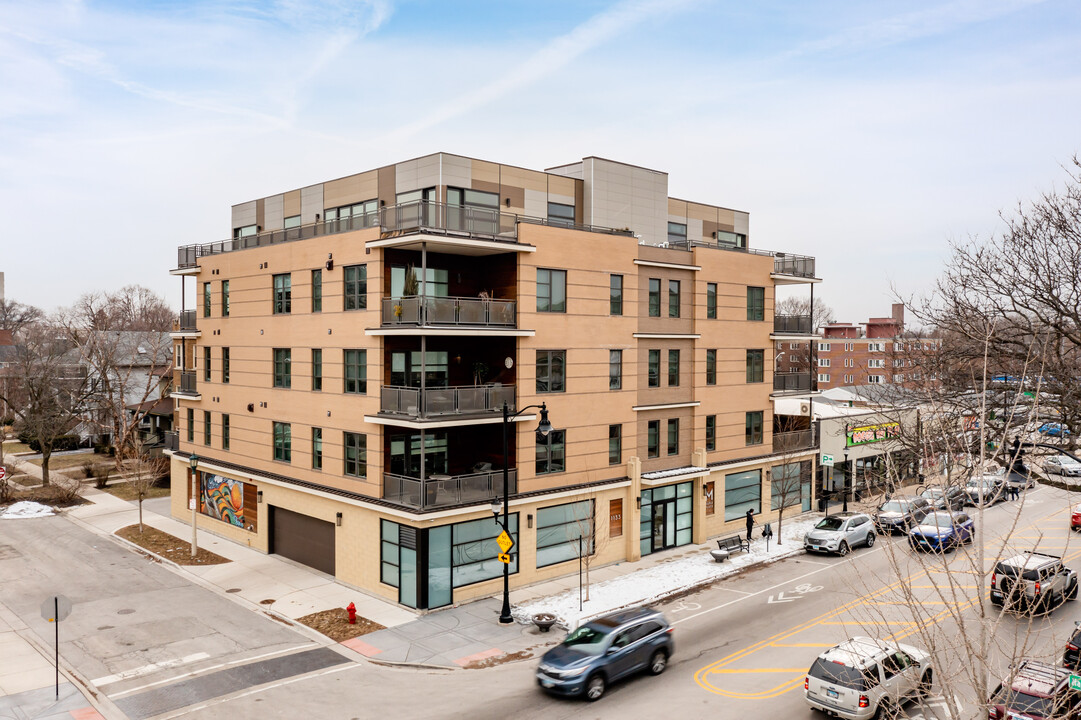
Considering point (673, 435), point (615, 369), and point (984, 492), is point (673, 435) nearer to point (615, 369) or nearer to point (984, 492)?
point (615, 369)

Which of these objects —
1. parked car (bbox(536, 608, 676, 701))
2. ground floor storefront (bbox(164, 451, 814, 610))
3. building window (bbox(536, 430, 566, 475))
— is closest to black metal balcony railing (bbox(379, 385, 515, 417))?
building window (bbox(536, 430, 566, 475))

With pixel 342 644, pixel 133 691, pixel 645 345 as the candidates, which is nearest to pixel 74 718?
pixel 133 691

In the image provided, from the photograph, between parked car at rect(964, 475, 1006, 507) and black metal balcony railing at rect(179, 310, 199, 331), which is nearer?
parked car at rect(964, 475, 1006, 507)

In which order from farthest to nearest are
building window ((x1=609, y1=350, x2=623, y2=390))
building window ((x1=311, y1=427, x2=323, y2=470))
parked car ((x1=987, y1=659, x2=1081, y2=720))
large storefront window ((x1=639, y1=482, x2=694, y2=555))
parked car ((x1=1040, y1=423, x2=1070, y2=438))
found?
large storefront window ((x1=639, y1=482, x2=694, y2=555)), building window ((x1=609, y1=350, x2=623, y2=390)), building window ((x1=311, y1=427, x2=323, y2=470)), parked car ((x1=1040, y1=423, x2=1070, y2=438)), parked car ((x1=987, y1=659, x2=1081, y2=720))

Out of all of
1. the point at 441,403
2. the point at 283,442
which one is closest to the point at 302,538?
the point at 283,442

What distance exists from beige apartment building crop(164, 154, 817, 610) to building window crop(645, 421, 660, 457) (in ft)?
0.28

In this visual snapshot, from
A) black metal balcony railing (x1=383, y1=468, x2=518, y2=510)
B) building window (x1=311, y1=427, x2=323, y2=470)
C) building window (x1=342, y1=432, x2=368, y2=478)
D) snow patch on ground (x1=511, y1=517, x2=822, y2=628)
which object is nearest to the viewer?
snow patch on ground (x1=511, y1=517, x2=822, y2=628)

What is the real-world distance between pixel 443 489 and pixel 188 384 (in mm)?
18954

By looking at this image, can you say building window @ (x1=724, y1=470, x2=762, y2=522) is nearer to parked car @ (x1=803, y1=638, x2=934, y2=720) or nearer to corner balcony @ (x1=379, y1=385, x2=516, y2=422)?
corner balcony @ (x1=379, y1=385, x2=516, y2=422)

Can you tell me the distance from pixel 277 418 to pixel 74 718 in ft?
48.2

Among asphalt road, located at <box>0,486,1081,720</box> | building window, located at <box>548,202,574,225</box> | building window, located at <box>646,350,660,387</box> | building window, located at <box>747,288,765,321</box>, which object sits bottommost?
asphalt road, located at <box>0,486,1081,720</box>

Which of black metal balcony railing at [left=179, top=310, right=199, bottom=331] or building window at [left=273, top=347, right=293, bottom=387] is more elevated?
black metal balcony railing at [left=179, top=310, right=199, bottom=331]

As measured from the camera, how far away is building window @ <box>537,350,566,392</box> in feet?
91.2

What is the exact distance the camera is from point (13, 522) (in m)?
37.2
